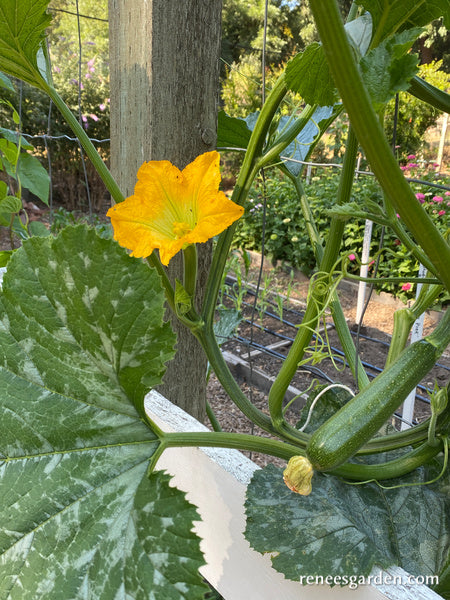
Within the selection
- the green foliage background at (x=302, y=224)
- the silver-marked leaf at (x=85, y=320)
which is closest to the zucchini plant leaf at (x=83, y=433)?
the silver-marked leaf at (x=85, y=320)

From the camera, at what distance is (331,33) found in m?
0.29

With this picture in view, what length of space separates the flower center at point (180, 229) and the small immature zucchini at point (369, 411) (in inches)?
9.9

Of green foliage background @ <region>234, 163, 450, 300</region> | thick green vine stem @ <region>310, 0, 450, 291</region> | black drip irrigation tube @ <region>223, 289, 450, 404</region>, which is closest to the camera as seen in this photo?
thick green vine stem @ <region>310, 0, 450, 291</region>

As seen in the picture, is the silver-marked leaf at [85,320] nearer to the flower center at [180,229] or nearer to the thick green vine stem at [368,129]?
the flower center at [180,229]

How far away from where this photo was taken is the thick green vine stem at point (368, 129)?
29 centimetres

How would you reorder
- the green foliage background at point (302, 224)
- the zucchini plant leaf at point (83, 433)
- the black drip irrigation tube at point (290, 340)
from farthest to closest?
the green foliage background at point (302, 224) → the black drip irrigation tube at point (290, 340) → the zucchini plant leaf at point (83, 433)

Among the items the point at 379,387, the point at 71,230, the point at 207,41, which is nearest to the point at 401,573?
the point at 379,387

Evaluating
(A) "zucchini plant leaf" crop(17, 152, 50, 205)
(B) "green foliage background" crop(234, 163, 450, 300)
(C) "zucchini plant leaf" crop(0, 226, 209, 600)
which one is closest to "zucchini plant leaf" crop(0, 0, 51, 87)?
(C) "zucchini plant leaf" crop(0, 226, 209, 600)

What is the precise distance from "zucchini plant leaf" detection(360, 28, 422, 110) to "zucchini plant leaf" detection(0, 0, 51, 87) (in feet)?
1.21

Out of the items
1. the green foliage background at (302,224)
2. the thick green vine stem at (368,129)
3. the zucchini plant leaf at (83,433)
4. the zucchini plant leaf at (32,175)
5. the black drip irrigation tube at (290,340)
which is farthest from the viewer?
the green foliage background at (302,224)

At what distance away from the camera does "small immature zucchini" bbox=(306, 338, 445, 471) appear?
19.4 inches

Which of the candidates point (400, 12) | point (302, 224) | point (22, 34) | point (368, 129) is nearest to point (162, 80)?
point (22, 34)

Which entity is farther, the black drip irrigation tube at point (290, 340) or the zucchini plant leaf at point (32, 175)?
the black drip irrigation tube at point (290, 340)

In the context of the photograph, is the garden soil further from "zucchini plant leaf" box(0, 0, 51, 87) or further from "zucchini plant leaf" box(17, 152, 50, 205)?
"zucchini plant leaf" box(0, 0, 51, 87)
